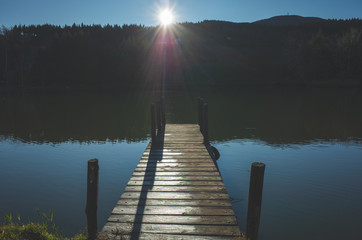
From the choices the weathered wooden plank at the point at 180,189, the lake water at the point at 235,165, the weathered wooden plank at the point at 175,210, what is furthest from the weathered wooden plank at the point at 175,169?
the weathered wooden plank at the point at 175,210

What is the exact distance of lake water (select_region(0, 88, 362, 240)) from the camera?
283 inches

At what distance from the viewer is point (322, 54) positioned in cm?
6469

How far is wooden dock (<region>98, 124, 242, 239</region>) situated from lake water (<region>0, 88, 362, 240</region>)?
153 centimetres

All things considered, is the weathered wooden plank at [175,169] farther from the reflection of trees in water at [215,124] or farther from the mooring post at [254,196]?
the reflection of trees in water at [215,124]

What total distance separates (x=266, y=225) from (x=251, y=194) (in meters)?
3.03

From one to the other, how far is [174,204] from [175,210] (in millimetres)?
273

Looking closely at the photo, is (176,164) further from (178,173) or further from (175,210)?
(175,210)

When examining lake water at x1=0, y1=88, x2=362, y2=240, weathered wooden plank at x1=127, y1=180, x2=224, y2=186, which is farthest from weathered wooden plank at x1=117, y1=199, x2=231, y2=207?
lake water at x1=0, y1=88, x2=362, y2=240

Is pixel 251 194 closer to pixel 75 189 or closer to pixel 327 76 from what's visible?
pixel 75 189

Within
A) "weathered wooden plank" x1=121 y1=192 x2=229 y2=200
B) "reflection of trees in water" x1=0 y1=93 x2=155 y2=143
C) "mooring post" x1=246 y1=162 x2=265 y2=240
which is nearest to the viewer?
"mooring post" x1=246 y1=162 x2=265 y2=240

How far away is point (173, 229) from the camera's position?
455cm

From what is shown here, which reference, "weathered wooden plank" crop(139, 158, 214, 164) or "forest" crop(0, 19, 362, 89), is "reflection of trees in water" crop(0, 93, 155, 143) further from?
"forest" crop(0, 19, 362, 89)

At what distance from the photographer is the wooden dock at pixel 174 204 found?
4484mm

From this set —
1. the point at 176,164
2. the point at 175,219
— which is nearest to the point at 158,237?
the point at 175,219
